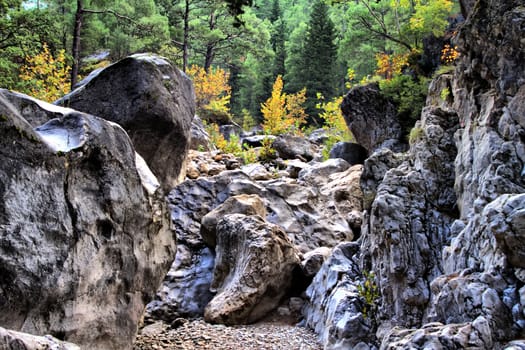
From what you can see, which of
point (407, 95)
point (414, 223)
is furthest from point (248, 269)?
point (407, 95)

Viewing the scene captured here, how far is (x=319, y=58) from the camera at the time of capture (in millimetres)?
42250

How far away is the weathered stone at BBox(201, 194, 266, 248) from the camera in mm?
10234

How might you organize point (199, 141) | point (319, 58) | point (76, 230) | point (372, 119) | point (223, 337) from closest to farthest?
point (76, 230) < point (223, 337) < point (372, 119) < point (199, 141) < point (319, 58)

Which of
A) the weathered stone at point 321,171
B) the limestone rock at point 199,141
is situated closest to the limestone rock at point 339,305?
the weathered stone at point 321,171

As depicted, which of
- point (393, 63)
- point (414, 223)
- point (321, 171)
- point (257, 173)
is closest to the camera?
point (414, 223)

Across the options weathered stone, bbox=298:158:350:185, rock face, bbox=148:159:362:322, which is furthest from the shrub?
rock face, bbox=148:159:362:322

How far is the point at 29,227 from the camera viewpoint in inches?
187

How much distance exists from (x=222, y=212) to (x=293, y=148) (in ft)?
35.5

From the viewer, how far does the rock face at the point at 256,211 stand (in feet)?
32.4

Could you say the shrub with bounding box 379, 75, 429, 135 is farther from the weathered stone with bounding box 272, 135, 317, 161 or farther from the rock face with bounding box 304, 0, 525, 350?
the rock face with bounding box 304, 0, 525, 350

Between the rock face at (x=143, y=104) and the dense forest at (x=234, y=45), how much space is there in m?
2.92

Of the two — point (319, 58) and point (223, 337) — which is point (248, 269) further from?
point (319, 58)

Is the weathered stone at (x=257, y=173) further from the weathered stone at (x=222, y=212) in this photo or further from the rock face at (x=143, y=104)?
the weathered stone at (x=222, y=212)

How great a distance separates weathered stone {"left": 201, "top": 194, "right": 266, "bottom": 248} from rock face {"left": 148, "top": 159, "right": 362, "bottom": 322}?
0.12 m
